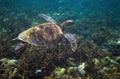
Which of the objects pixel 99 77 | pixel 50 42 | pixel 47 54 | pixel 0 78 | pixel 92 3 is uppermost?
pixel 92 3

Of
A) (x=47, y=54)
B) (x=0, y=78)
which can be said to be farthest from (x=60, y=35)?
(x=0, y=78)

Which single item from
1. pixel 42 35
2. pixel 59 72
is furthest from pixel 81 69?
pixel 42 35

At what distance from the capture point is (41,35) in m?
5.55

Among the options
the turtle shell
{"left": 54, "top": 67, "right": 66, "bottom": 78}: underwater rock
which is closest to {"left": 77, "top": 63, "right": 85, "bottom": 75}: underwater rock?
A: {"left": 54, "top": 67, "right": 66, "bottom": 78}: underwater rock

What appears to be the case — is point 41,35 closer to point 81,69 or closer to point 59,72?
point 59,72

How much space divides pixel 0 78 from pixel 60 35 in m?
2.35

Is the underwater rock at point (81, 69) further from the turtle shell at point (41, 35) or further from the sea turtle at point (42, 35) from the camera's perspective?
the turtle shell at point (41, 35)

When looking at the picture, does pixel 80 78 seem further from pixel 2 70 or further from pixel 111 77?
pixel 2 70

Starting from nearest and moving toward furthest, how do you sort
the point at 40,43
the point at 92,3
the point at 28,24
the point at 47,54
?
the point at 40,43 → the point at 47,54 → the point at 28,24 → the point at 92,3

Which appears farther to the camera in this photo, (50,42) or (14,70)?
(50,42)

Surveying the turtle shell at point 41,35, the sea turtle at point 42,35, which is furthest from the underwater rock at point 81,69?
the turtle shell at point 41,35

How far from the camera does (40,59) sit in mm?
5887

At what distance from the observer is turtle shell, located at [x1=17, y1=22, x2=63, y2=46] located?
5.47 meters

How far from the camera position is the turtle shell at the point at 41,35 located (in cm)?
547
